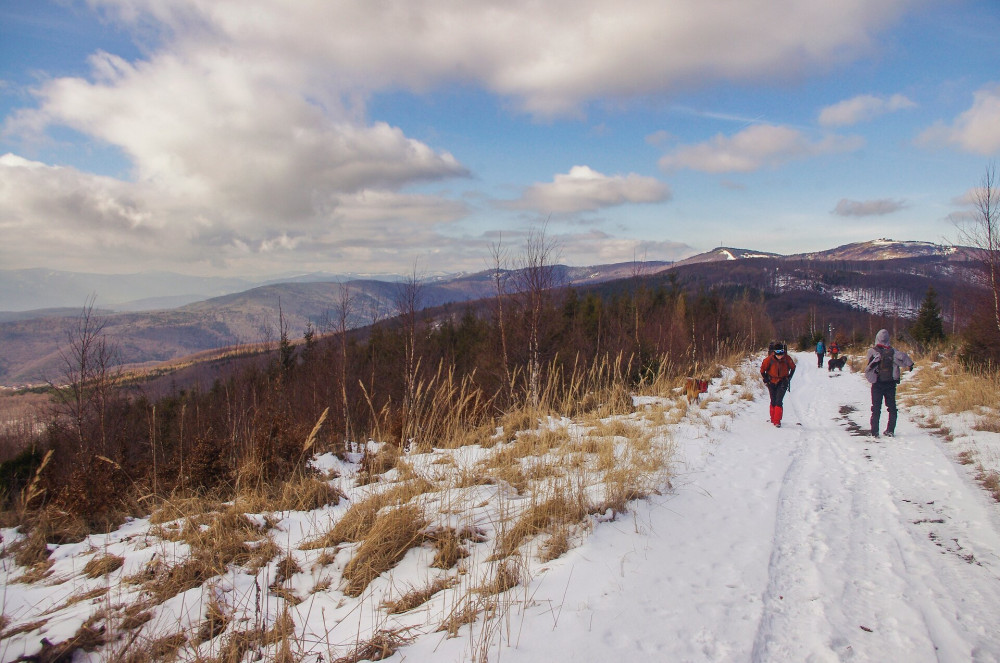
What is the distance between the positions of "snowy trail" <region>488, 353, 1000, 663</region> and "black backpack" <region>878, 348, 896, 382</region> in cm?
276

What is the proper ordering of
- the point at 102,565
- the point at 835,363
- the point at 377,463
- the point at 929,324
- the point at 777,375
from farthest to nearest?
the point at 929,324, the point at 835,363, the point at 777,375, the point at 377,463, the point at 102,565

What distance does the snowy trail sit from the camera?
7.00 ft

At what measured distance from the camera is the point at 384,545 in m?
3.04

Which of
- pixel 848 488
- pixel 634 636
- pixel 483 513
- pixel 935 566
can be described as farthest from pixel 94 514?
pixel 848 488

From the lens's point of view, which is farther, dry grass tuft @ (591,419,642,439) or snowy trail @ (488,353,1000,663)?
dry grass tuft @ (591,419,642,439)

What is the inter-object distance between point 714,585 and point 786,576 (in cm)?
55

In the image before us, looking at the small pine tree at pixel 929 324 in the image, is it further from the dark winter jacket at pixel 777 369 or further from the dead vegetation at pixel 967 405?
the dark winter jacket at pixel 777 369

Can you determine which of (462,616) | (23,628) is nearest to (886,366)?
(462,616)

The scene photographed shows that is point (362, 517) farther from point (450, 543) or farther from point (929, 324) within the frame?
point (929, 324)

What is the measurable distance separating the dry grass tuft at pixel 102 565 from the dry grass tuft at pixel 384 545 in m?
1.90

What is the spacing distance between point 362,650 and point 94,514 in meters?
5.05

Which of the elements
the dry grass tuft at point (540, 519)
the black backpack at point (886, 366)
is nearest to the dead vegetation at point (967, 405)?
the black backpack at point (886, 366)

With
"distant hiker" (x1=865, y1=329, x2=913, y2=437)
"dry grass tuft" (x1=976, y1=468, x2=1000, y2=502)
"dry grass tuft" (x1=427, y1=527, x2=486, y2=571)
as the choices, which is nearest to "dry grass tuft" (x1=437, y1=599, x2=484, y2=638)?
"dry grass tuft" (x1=427, y1=527, x2=486, y2=571)

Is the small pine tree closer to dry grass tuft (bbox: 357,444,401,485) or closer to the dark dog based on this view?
the dark dog
